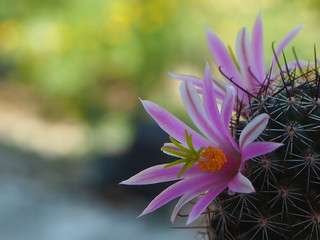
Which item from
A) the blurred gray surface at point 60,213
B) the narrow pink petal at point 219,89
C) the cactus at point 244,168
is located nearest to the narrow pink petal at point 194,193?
the cactus at point 244,168

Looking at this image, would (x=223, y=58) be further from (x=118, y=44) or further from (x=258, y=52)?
(x=118, y=44)

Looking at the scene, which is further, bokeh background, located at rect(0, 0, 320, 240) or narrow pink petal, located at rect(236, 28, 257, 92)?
bokeh background, located at rect(0, 0, 320, 240)

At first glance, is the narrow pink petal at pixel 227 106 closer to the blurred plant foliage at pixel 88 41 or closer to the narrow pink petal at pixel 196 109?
the narrow pink petal at pixel 196 109

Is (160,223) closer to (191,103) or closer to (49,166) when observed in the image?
(49,166)

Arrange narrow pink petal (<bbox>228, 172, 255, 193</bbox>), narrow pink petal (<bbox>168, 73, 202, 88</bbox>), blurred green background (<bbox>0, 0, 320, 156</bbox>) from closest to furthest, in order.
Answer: narrow pink petal (<bbox>228, 172, 255, 193</bbox>), narrow pink petal (<bbox>168, 73, 202, 88</bbox>), blurred green background (<bbox>0, 0, 320, 156</bbox>)

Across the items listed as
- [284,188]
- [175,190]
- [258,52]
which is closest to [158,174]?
[175,190]

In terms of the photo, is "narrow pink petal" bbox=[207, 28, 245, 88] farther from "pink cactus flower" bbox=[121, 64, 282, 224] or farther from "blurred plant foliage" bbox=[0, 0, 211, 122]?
"blurred plant foliage" bbox=[0, 0, 211, 122]

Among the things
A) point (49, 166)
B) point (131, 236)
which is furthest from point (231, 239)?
point (49, 166)

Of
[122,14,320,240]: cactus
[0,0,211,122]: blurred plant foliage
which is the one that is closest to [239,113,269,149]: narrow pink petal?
[122,14,320,240]: cactus
